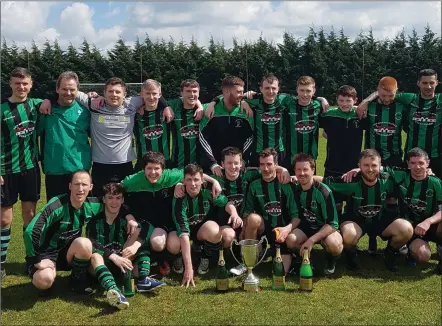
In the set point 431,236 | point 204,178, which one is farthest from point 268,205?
point 431,236

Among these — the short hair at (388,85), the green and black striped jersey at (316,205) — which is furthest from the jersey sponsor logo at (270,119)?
the short hair at (388,85)

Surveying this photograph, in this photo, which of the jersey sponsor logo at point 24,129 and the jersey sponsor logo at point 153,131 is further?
the jersey sponsor logo at point 153,131

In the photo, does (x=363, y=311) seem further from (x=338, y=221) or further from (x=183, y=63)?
(x=183, y=63)

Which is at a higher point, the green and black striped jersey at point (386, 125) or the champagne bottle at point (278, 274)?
the green and black striped jersey at point (386, 125)

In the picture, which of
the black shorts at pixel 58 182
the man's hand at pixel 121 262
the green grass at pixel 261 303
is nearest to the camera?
the green grass at pixel 261 303

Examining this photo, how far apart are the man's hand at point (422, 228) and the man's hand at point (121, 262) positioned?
236cm

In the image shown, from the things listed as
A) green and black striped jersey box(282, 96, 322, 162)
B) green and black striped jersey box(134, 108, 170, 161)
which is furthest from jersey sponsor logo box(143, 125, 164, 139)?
green and black striped jersey box(282, 96, 322, 162)

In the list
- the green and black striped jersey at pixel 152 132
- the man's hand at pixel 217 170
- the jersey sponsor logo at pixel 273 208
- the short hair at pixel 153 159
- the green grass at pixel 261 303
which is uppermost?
the green and black striped jersey at pixel 152 132

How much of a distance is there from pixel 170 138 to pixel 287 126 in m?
1.19

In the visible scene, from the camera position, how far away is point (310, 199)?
4191 mm

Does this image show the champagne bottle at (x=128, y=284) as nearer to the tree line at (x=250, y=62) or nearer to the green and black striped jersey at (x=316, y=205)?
the green and black striped jersey at (x=316, y=205)

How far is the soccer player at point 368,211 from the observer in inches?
164

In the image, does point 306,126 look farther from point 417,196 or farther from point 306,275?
point 306,275

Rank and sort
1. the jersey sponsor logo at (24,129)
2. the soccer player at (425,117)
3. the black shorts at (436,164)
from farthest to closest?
the black shorts at (436,164) → the soccer player at (425,117) → the jersey sponsor logo at (24,129)
